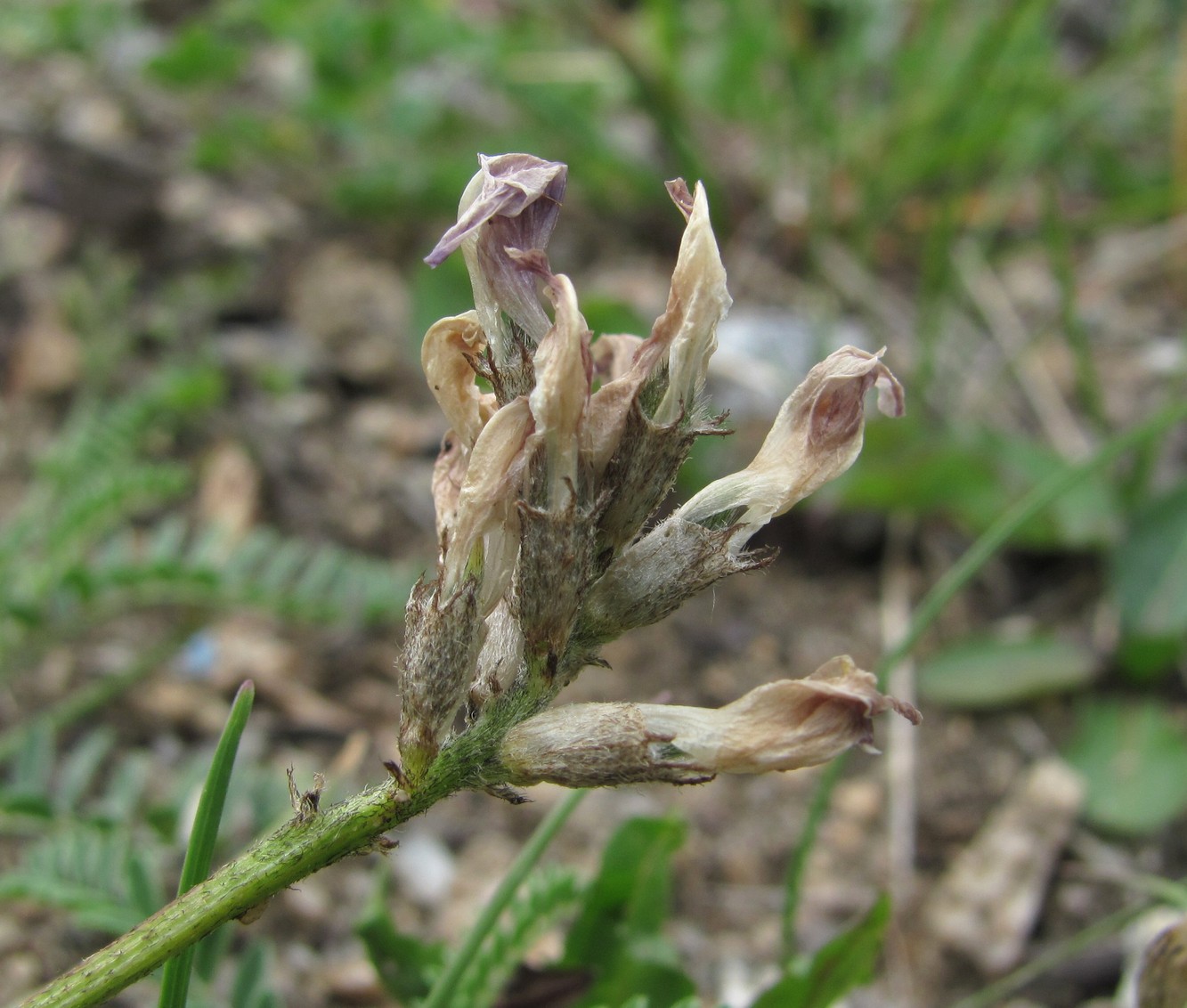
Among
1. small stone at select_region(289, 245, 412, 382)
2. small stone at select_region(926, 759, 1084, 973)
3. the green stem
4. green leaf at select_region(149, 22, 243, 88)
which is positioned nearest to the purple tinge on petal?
the green stem

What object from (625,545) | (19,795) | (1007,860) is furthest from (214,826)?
(1007,860)

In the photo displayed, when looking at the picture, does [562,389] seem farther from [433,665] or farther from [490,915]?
[490,915]

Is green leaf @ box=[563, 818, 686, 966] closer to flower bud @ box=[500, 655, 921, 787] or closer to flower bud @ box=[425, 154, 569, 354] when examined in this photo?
flower bud @ box=[500, 655, 921, 787]

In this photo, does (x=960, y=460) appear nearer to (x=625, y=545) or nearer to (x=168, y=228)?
(x=625, y=545)

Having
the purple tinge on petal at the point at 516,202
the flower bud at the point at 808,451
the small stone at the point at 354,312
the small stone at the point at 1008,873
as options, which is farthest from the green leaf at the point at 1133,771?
the small stone at the point at 354,312

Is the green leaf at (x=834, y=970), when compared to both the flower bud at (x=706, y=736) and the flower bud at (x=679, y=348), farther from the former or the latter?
the flower bud at (x=679, y=348)
